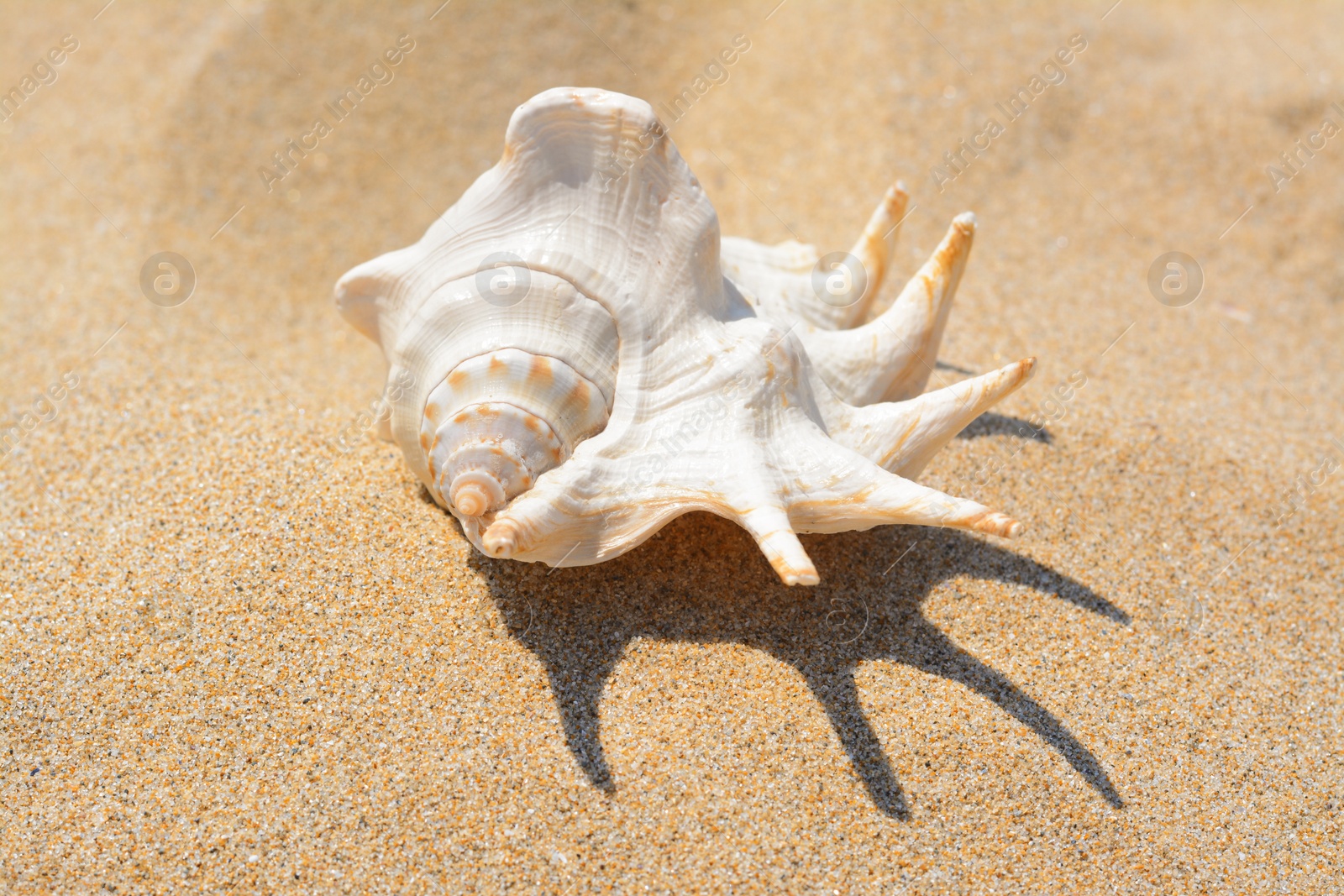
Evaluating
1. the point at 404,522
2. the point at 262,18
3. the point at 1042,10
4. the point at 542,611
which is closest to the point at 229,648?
the point at 404,522

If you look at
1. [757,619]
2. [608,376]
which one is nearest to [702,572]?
[757,619]

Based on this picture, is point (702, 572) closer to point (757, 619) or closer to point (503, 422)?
point (757, 619)

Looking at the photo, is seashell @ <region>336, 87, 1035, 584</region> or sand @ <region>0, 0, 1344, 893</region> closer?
sand @ <region>0, 0, 1344, 893</region>

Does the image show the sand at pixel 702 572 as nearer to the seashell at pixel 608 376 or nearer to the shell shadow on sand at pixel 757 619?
the shell shadow on sand at pixel 757 619

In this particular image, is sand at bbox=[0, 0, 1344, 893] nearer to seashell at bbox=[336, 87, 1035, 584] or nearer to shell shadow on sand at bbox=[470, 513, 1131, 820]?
shell shadow on sand at bbox=[470, 513, 1131, 820]

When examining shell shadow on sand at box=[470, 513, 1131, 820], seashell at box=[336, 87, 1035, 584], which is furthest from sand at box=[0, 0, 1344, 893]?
seashell at box=[336, 87, 1035, 584]

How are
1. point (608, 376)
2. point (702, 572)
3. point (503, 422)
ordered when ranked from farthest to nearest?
point (702, 572) < point (608, 376) < point (503, 422)
